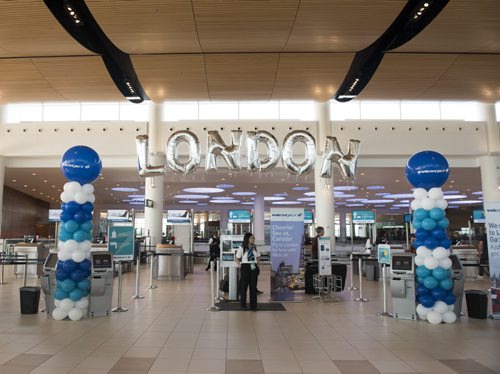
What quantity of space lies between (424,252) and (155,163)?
509 inches

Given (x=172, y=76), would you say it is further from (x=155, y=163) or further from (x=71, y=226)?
(x=71, y=226)

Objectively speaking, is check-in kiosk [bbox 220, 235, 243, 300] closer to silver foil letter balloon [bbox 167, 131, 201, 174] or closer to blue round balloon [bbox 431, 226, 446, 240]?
silver foil letter balloon [bbox 167, 131, 201, 174]

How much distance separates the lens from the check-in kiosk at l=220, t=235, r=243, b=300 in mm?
9328

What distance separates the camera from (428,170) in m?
7.77

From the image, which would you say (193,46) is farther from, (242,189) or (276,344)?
(242,189)

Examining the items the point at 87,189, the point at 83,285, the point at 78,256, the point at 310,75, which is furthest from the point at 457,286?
the point at 310,75

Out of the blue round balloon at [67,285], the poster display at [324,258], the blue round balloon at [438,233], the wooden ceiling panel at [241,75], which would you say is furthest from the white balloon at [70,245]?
the wooden ceiling panel at [241,75]

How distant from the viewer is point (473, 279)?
14297 millimetres

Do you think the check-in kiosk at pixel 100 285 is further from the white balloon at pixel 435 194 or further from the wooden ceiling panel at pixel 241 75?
the wooden ceiling panel at pixel 241 75

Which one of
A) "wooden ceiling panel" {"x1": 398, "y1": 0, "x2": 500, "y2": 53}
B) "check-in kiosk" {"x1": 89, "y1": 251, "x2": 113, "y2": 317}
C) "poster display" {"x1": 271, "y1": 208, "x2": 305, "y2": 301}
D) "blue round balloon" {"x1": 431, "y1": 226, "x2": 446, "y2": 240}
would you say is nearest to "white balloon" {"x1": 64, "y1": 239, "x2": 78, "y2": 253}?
"check-in kiosk" {"x1": 89, "y1": 251, "x2": 113, "y2": 317}

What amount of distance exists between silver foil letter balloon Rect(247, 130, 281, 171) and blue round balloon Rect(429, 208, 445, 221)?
4.52 meters

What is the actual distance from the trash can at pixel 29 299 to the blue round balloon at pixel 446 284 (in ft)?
22.5

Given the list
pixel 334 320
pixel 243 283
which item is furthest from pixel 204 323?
pixel 334 320

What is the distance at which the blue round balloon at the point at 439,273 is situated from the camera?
7234mm
